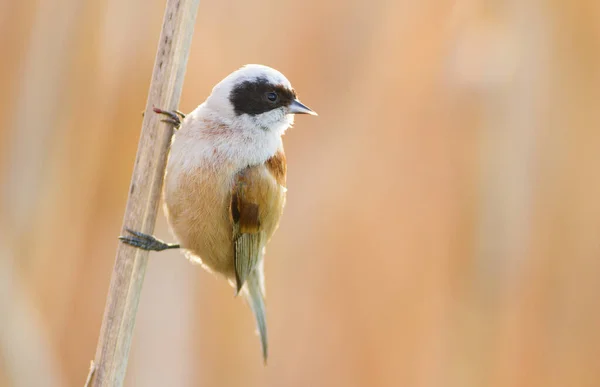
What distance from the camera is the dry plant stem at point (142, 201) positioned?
5.69ft

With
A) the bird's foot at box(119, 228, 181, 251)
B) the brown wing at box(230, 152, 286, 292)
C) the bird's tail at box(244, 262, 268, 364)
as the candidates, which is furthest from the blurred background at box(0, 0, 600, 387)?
the bird's foot at box(119, 228, 181, 251)

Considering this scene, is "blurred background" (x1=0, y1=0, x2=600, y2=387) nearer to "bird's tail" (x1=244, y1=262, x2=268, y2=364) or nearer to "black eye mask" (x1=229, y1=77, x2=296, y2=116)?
"bird's tail" (x1=244, y1=262, x2=268, y2=364)

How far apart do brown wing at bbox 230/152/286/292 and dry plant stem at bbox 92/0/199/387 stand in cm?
38

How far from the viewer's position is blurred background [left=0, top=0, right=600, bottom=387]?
2.51m

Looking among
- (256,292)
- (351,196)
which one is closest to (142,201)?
(256,292)

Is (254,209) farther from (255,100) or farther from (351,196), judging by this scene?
(351,196)

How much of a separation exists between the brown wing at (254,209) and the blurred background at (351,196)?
49cm

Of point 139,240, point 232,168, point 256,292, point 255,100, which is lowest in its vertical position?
point 256,292

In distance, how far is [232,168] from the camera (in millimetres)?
2184

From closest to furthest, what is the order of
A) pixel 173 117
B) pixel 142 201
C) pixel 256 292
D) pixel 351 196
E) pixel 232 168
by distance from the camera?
pixel 142 201
pixel 173 117
pixel 232 168
pixel 256 292
pixel 351 196

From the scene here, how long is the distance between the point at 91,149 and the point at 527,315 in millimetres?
2042

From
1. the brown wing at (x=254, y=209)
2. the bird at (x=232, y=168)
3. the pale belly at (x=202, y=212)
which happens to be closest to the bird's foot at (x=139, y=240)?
the bird at (x=232, y=168)

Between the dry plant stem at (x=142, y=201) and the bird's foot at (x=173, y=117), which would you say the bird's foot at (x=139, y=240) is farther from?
the bird's foot at (x=173, y=117)

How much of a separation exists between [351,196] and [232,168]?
1.10 metres
